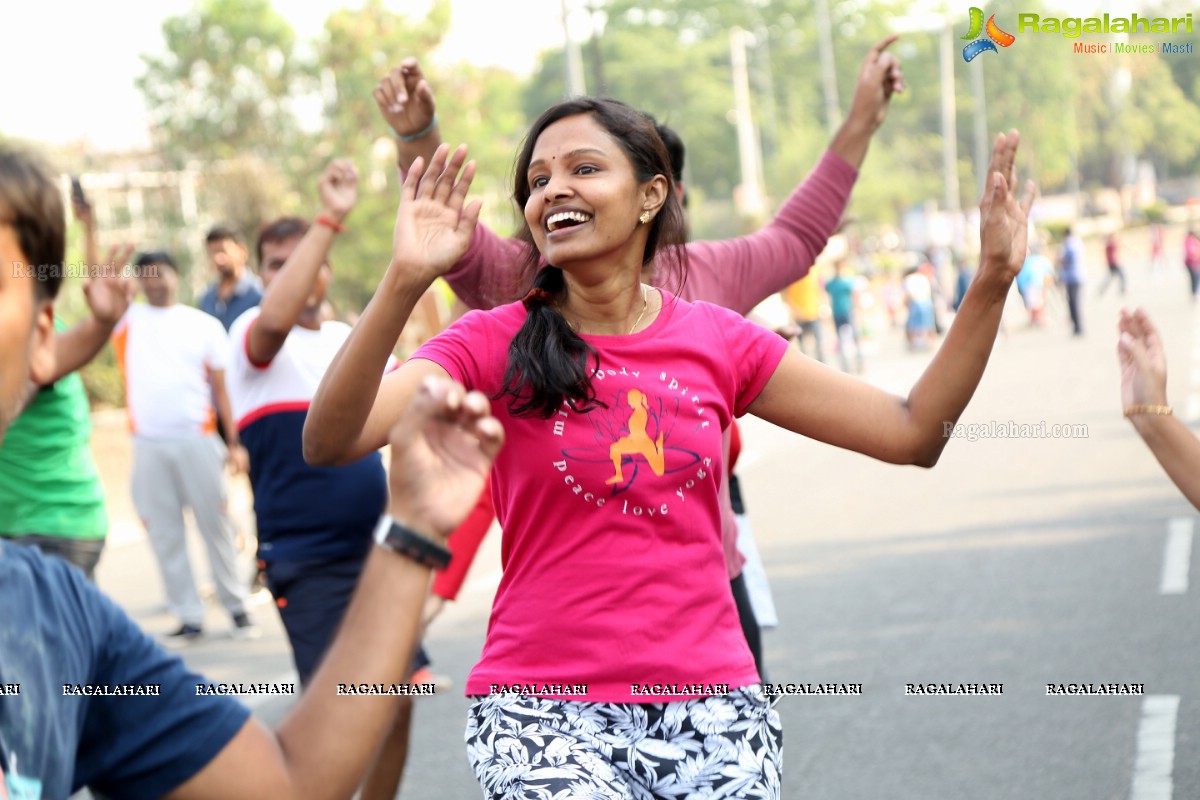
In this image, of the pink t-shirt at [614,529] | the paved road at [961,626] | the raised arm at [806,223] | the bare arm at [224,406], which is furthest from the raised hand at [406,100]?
the bare arm at [224,406]

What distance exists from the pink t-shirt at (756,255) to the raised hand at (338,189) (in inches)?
23.3

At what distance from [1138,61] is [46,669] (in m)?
54.7

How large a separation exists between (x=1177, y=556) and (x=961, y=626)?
5.49 feet

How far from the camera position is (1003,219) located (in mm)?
2740

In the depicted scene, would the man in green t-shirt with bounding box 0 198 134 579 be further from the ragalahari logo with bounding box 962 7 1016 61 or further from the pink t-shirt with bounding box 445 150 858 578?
the ragalahari logo with bounding box 962 7 1016 61

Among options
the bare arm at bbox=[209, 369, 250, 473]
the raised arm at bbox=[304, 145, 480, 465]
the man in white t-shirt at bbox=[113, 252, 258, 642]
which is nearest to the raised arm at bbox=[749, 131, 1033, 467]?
the raised arm at bbox=[304, 145, 480, 465]

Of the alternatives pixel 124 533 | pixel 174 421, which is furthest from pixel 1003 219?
pixel 124 533

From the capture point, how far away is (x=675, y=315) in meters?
2.86

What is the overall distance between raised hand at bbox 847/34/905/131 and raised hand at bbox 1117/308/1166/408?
0.94 m

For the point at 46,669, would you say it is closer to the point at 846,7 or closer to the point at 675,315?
the point at 675,315

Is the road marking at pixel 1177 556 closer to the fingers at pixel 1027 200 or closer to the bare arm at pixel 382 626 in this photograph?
the fingers at pixel 1027 200

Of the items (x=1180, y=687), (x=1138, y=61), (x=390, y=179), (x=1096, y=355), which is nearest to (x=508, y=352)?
(x=1180, y=687)

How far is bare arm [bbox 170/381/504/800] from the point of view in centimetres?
152

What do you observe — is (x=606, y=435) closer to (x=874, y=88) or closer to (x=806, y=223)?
(x=806, y=223)
